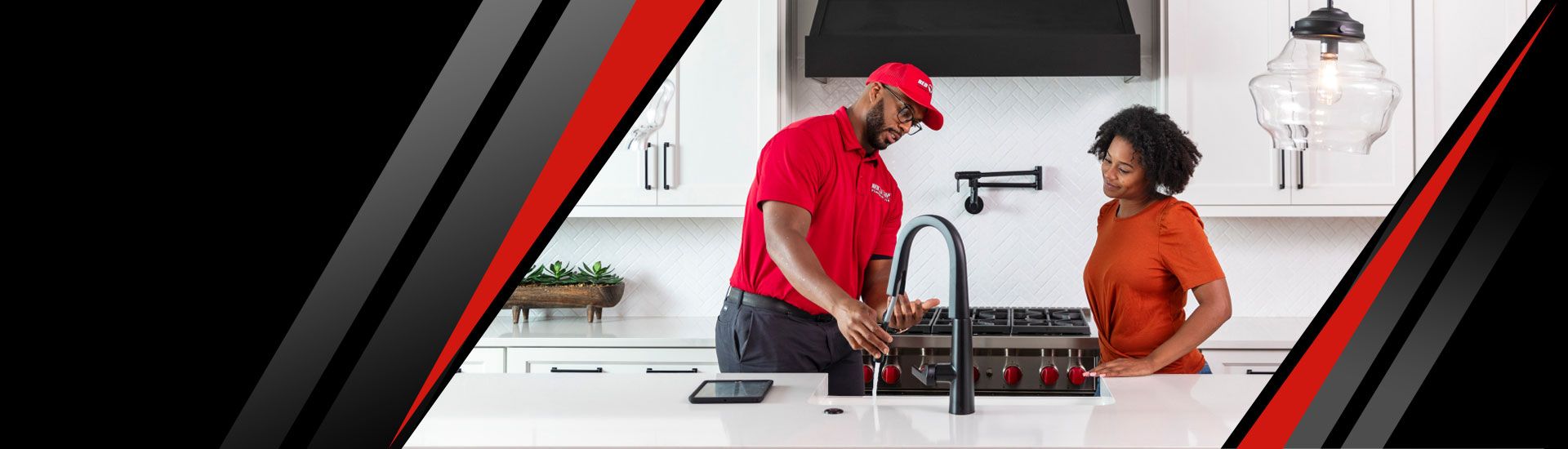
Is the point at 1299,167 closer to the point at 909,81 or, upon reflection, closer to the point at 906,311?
the point at 909,81

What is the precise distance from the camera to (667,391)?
171 centimetres

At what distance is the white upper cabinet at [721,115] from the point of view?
321cm

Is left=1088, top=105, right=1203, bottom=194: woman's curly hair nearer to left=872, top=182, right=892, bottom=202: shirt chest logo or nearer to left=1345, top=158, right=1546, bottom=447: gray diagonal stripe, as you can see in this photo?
left=872, top=182, right=892, bottom=202: shirt chest logo

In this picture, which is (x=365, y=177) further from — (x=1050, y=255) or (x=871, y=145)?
(x=1050, y=255)

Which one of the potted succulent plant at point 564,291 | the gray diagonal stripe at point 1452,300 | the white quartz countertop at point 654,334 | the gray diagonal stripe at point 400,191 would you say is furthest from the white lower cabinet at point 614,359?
the gray diagonal stripe at point 400,191

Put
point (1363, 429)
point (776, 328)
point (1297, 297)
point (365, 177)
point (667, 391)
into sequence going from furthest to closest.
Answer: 1. point (1297, 297)
2. point (776, 328)
3. point (667, 391)
4. point (1363, 429)
5. point (365, 177)

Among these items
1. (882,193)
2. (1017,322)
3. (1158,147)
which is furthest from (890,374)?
(1158,147)

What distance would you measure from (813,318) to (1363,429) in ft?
6.66

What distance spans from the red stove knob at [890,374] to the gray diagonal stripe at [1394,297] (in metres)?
2.56

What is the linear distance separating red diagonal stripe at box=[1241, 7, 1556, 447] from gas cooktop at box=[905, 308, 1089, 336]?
2.33 meters

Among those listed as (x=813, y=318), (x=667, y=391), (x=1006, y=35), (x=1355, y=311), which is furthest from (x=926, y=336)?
(x=1355, y=311)

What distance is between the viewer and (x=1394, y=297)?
36cm

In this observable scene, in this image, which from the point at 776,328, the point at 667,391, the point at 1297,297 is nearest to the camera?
the point at 667,391

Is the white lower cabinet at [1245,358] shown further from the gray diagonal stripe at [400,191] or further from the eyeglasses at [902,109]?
the gray diagonal stripe at [400,191]
